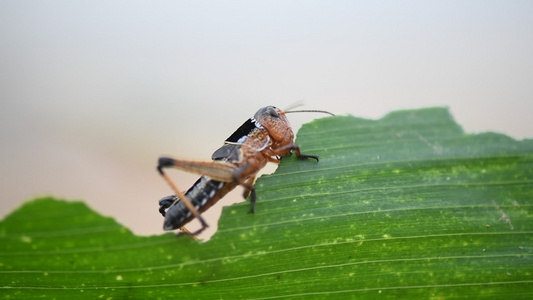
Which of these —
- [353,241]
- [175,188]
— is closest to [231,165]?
[175,188]

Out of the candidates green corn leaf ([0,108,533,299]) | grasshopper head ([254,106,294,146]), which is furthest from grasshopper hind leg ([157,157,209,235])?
grasshopper head ([254,106,294,146])

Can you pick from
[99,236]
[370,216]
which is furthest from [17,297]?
[370,216]

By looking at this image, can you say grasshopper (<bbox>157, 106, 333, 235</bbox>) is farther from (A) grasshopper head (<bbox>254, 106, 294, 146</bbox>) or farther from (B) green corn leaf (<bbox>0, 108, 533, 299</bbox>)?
(B) green corn leaf (<bbox>0, 108, 533, 299</bbox>)

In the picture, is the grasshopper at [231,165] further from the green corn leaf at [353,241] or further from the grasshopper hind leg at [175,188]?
the green corn leaf at [353,241]

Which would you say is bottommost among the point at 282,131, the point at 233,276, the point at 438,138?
the point at 233,276

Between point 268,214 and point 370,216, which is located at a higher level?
point 268,214

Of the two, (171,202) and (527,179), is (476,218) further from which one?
(171,202)
